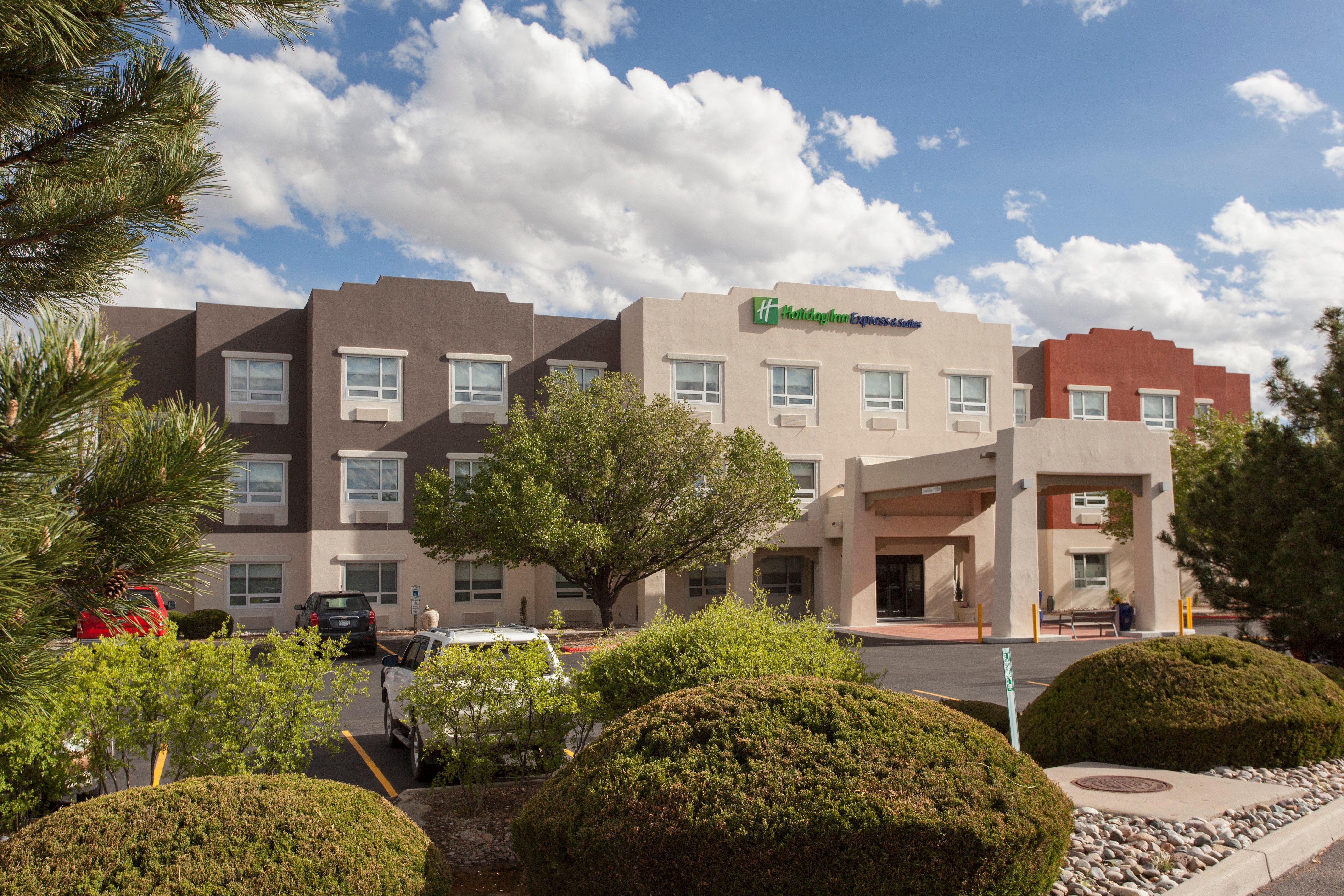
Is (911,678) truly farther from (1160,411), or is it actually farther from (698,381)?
(1160,411)

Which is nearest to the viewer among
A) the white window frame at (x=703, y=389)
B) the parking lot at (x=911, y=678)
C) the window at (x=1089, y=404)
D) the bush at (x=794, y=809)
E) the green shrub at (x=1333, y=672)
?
the bush at (x=794, y=809)

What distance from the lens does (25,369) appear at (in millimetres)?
2904

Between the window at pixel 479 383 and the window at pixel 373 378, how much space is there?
2.00 meters

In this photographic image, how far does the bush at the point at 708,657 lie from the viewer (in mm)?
8031

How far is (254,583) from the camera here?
32.3 m

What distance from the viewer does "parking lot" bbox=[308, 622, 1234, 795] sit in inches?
442

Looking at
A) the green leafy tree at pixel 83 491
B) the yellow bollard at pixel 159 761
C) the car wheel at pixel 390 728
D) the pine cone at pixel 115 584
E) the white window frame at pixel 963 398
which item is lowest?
the car wheel at pixel 390 728

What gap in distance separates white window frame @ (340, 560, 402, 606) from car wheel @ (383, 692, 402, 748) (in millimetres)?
20390

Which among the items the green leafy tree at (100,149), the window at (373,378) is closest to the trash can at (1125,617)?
the window at (373,378)

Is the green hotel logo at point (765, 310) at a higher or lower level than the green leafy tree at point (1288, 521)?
higher

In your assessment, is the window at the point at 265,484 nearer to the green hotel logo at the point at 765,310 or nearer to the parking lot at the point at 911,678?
the parking lot at the point at 911,678

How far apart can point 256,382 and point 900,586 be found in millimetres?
24651

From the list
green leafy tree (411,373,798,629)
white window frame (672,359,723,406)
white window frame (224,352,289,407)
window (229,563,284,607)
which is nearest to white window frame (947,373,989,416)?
white window frame (672,359,723,406)

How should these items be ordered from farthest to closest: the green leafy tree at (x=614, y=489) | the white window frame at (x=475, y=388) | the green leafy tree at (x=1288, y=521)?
the white window frame at (x=475, y=388), the green leafy tree at (x=614, y=489), the green leafy tree at (x=1288, y=521)
